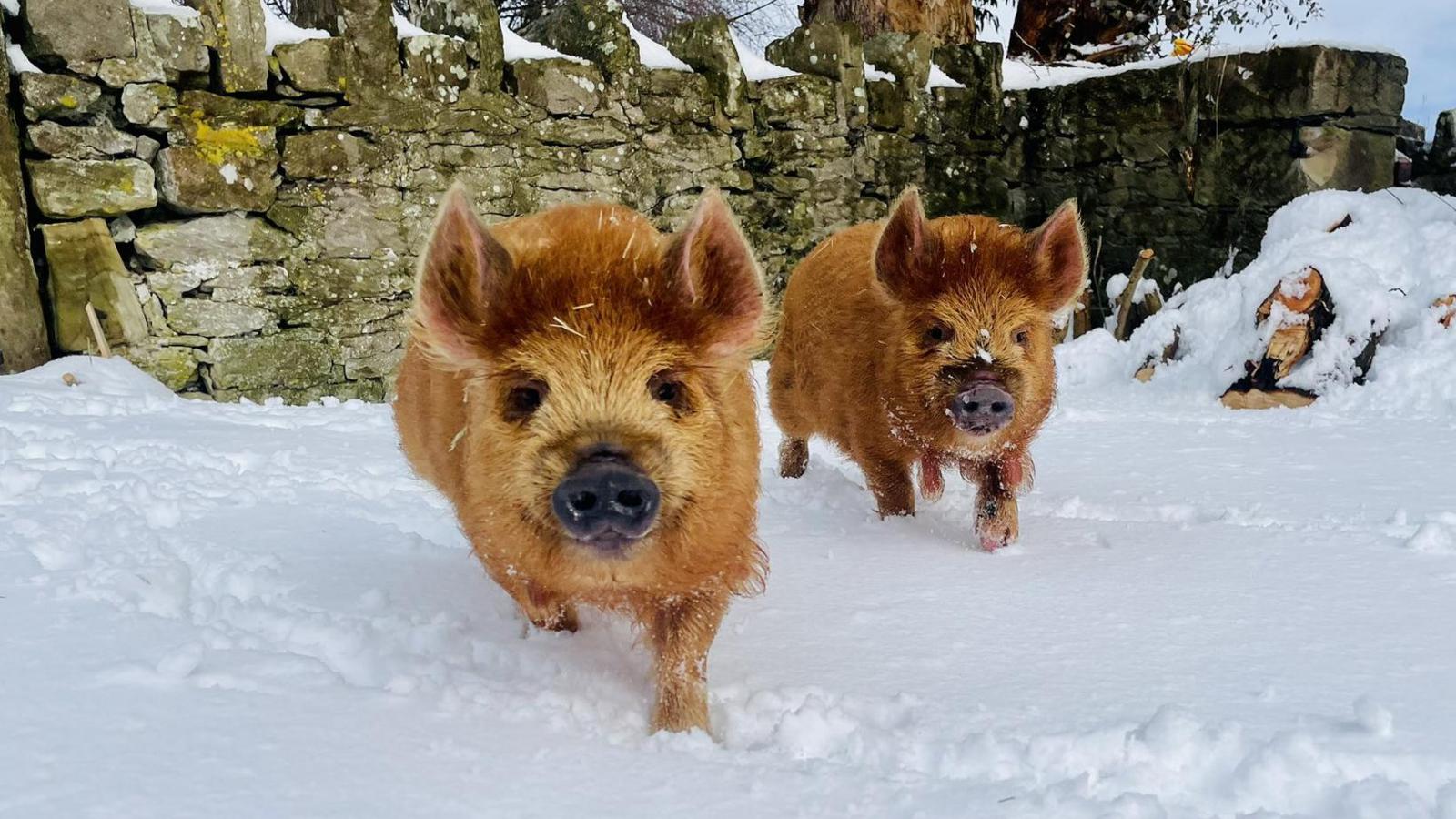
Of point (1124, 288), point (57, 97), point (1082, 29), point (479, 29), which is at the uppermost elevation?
point (1082, 29)

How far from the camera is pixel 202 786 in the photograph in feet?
4.50

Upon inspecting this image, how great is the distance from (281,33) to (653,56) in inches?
101

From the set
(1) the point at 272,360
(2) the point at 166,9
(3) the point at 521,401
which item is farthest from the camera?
(1) the point at 272,360

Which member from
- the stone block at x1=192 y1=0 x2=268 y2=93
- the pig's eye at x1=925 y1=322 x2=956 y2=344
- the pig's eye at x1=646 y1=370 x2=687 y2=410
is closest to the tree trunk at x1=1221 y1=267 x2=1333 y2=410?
the pig's eye at x1=925 y1=322 x2=956 y2=344

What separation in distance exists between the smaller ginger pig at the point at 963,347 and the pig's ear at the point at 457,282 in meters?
1.66

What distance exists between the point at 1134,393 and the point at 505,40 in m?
4.95

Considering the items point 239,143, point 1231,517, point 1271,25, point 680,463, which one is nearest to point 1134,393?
point 1231,517

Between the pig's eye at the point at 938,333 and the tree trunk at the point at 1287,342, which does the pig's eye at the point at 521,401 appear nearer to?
the pig's eye at the point at 938,333

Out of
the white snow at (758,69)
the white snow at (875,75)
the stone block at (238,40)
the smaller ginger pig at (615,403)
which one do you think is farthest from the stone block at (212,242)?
the white snow at (875,75)

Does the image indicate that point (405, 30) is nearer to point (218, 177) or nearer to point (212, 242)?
point (218, 177)

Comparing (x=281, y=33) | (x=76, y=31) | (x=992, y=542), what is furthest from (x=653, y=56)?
(x=992, y=542)

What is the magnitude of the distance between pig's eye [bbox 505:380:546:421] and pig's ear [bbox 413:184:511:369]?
0.11 metres

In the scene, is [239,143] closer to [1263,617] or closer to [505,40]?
[505,40]

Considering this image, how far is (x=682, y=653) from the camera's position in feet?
6.33
